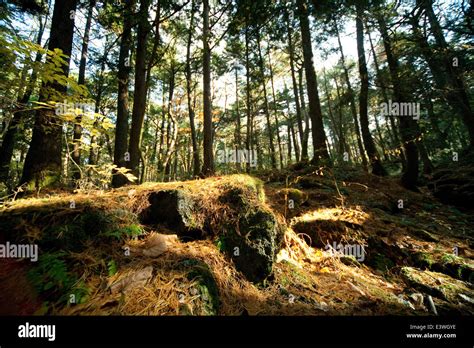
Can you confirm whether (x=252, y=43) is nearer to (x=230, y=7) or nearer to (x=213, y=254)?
(x=230, y=7)

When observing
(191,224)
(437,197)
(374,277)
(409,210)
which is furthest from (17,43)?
(437,197)

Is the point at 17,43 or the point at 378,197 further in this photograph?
the point at 378,197

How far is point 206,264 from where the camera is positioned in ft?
6.51

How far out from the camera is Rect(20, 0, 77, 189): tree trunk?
3412 millimetres

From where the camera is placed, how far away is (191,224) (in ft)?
8.04

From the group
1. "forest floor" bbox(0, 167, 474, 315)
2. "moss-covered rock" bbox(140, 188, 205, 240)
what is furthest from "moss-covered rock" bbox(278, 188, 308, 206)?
"moss-covered rock" bbox(140, 188, 205, 240)

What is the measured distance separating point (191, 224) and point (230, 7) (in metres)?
7.91

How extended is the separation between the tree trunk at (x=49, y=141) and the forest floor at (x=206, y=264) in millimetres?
811

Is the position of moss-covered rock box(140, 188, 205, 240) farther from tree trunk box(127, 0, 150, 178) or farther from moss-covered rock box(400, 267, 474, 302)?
tree trunk box(127, 0, 150, 178)

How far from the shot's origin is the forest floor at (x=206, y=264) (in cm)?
148

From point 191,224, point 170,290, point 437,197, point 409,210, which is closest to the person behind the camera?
point 170,290

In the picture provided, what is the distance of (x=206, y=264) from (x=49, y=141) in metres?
3.61

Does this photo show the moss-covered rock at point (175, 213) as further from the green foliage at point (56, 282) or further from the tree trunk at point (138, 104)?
the tree trunk at point (138, 104)

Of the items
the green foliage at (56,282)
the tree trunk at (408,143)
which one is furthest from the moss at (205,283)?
the tree trunk at (408,143)
